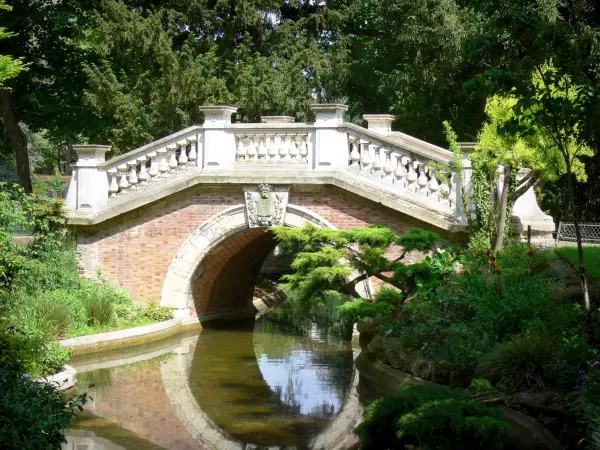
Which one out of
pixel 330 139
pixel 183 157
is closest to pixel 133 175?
pixel 183 157

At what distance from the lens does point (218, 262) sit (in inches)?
649

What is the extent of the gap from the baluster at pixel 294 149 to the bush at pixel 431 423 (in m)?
7.27

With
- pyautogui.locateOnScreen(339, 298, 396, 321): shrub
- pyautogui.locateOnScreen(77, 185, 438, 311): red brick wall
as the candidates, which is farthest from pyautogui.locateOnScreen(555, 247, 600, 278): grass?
pyautogui.locateOnScreen(77, 185, 438, 311): red brick wall

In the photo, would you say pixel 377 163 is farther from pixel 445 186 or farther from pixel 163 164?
pixel 163 164

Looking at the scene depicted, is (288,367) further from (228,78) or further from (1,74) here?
(228,78)

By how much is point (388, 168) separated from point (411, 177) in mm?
421

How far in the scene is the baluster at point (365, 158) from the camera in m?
14.2

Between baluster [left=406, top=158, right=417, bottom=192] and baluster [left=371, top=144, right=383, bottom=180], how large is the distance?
486 millimetres

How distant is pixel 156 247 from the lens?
1561 cm

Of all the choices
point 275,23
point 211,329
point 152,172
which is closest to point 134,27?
point 275,23

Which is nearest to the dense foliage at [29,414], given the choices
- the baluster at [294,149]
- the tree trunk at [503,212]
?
the tree trunk at [503,212]

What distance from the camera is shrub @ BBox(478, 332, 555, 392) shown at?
8398 millimetres

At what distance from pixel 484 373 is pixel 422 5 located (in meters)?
14.0

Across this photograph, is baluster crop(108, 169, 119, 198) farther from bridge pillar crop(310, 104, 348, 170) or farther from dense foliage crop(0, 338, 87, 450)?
dense foliage crop(0, 338, 87, 450)
